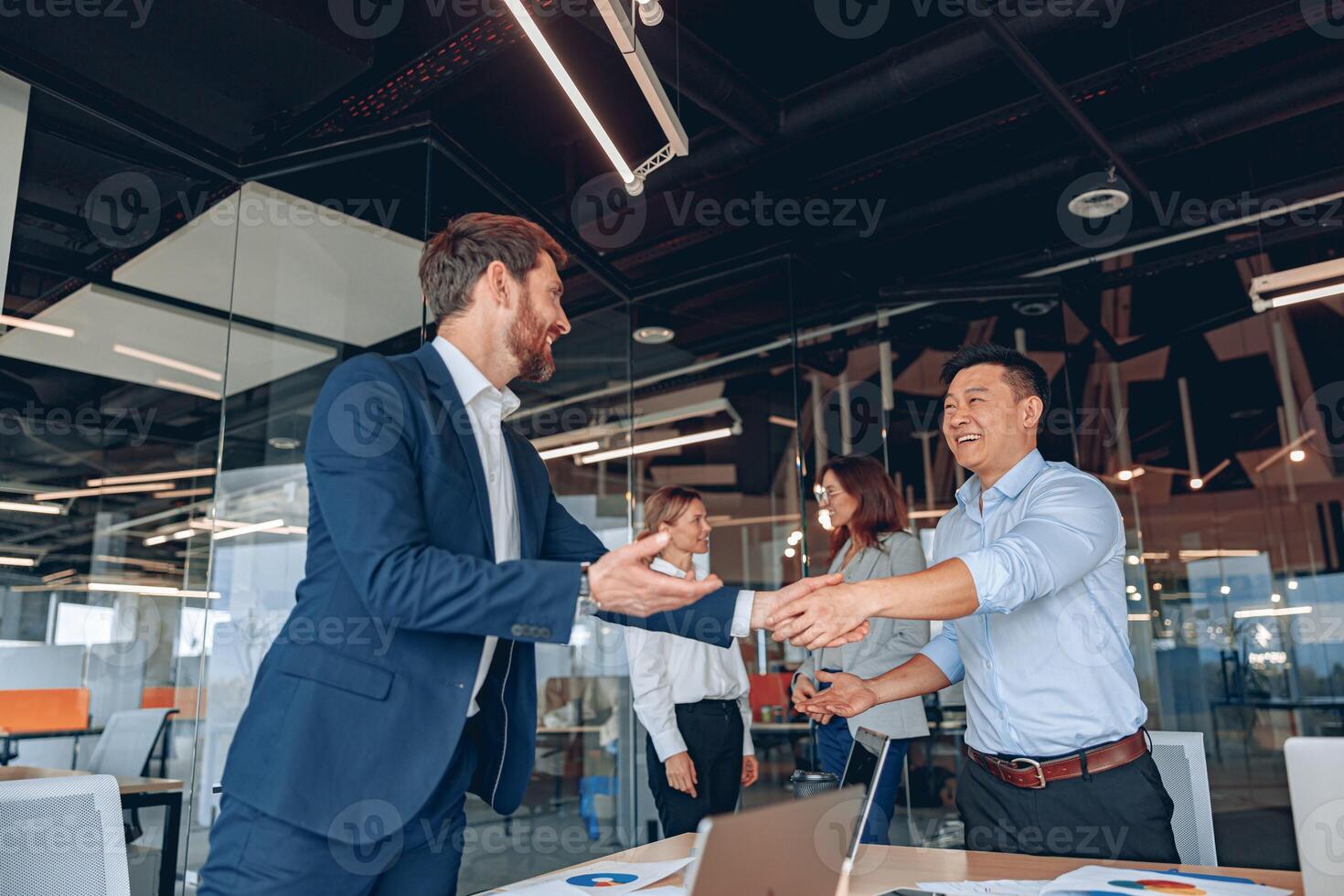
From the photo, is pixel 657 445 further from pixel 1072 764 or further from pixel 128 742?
pixel 1072 764

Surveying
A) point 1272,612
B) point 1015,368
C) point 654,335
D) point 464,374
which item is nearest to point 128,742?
point 654,335

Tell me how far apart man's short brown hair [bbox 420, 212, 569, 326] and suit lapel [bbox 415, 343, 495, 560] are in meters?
0.22

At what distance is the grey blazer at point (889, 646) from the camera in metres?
3.97

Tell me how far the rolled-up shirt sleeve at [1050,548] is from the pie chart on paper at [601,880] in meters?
0.92

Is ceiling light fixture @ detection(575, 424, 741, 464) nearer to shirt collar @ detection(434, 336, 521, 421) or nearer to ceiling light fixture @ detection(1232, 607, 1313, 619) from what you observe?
shirt collar @ detection(434, 336, 521, 421)

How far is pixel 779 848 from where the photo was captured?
0.95 m

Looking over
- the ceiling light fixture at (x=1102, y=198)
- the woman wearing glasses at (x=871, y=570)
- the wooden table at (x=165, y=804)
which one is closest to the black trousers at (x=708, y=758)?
the woman wearing glasses at (x=871, y=570)

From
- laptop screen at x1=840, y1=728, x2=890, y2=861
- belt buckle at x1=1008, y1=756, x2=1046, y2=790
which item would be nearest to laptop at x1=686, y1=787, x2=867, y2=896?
laptop screen at x1=840, y1=728, x2=890, y2=861

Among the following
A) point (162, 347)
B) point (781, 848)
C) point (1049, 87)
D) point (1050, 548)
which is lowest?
point (781, 848)

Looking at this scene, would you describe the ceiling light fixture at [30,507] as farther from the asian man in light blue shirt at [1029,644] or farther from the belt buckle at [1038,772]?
the belt buckle at [1038,772]

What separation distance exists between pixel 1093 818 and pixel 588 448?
13.2ft

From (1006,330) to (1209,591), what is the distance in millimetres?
3726

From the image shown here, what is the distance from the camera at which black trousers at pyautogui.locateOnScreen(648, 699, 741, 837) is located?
4020mm

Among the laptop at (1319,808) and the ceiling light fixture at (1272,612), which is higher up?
the ceiling light fixture at (1272,612)
